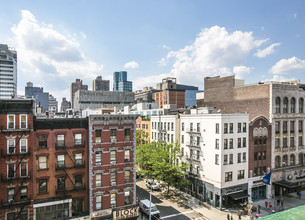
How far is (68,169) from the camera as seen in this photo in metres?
29.6

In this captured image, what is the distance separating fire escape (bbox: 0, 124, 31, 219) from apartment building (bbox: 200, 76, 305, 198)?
4488 cm

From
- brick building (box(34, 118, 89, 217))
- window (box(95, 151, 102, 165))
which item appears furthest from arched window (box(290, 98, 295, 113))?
brick building (box(34, 118, 89, 217))

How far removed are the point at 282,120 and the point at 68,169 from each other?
44446 mm

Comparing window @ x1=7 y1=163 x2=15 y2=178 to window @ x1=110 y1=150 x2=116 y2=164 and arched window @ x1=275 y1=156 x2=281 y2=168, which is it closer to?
window @ x1=110 y1=150 x2=116 y2=164

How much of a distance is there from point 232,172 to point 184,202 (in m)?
11.0

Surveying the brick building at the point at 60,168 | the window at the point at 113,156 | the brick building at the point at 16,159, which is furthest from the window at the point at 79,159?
the brick building at the point at 16,159

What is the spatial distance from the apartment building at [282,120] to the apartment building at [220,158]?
7872mm

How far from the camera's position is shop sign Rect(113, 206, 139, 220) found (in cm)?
3040

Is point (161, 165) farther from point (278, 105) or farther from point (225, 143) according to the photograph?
point (278, 105)

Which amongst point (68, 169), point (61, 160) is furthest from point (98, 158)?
point (61, 160)

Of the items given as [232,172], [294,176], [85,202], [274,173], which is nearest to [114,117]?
[85,202]

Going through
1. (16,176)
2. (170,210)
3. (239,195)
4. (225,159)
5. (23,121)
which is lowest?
(170,210)

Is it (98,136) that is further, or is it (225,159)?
(225,159)

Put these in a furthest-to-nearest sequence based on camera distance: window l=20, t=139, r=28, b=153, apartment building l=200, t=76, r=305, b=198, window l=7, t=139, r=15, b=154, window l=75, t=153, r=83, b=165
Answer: apartment building l=200, t=76, r=305, b=198
window l=75, t=153, r=83, b=165
window l=20, t=139, r=28, b=153
window l=7, t=139, r=15, b=154
